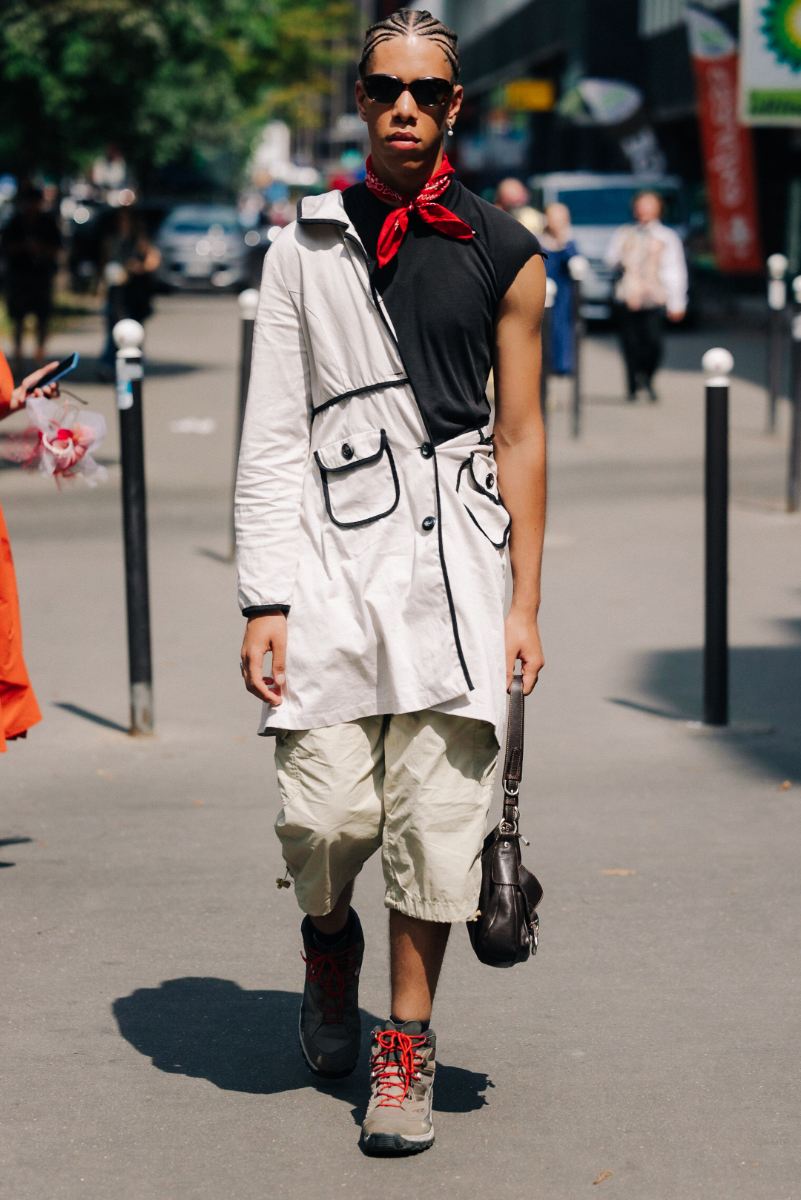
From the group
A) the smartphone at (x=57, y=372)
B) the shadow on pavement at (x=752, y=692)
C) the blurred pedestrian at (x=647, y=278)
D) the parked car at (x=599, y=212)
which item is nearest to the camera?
the smartphone at (x=57, y=372)

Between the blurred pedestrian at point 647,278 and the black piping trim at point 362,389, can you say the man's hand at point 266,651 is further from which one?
the blurred pedestrian at point 647,278

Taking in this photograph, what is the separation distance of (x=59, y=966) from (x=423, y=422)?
5.79 ft

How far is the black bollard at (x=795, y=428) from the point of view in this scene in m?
10.0

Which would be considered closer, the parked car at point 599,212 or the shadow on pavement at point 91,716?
the shadow on pavement at point 91,716

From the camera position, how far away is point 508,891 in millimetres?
3297

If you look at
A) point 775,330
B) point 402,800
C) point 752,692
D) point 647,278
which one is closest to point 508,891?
point 402,800

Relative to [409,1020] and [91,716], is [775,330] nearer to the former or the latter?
[91,716]

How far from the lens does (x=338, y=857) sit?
10.9ft

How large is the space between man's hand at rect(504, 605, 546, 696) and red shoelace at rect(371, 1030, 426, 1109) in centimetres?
68

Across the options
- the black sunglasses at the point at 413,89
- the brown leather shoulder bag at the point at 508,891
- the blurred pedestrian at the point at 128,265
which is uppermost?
the blurred pedestrian at the point at 128,265

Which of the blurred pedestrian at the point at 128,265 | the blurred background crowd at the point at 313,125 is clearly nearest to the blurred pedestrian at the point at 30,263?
the blurred background crowd at the point at 313,125

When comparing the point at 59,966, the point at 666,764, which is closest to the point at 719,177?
the point at 666,764

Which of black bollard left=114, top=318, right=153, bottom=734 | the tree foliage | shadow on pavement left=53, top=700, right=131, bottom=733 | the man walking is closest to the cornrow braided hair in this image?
the man walking

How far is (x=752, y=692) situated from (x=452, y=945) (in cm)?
288
